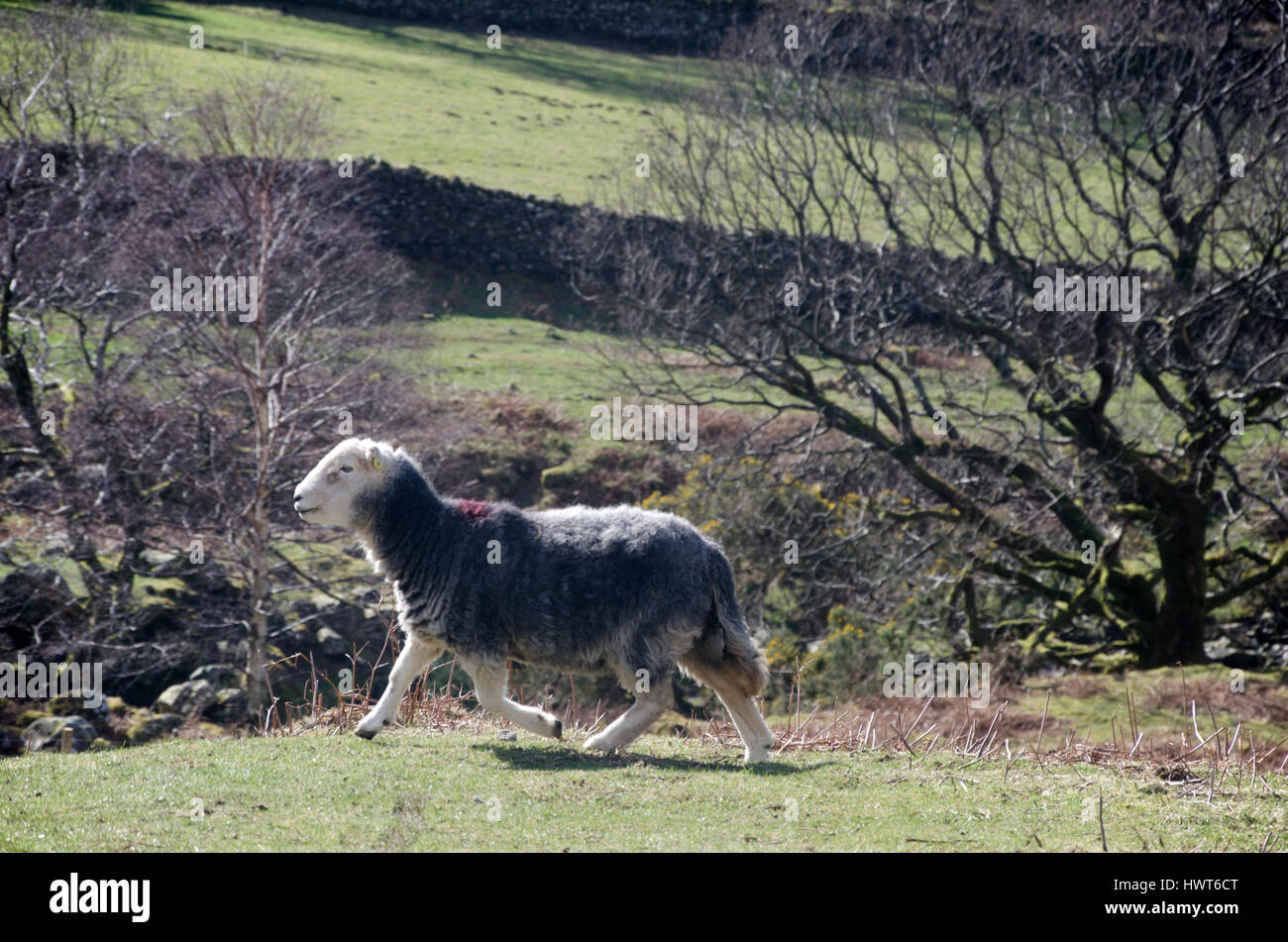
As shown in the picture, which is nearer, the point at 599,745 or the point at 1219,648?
the point at 599,745

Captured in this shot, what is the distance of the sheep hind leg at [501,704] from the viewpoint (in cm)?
1055

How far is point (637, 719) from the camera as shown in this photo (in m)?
10.3

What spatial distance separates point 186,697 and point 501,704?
1282cm

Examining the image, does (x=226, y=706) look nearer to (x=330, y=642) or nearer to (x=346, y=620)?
(x=330, y=642)

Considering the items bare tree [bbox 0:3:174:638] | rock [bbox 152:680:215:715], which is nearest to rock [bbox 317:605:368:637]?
rock [bbox 152:680:215:715]

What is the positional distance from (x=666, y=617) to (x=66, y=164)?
28496 millimetres

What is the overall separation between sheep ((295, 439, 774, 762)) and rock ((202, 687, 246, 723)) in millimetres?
11212

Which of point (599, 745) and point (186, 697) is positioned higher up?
point (599, 745)

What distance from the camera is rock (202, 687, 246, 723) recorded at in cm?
2094

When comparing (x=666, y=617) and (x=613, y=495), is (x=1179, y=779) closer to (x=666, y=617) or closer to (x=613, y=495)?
(x=666, y=617)

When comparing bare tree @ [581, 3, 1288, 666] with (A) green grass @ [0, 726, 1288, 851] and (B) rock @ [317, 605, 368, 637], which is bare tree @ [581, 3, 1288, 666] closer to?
(B) rock @ [317, 605, 368, 637]

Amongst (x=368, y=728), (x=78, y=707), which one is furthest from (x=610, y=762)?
(x=78, y=707)

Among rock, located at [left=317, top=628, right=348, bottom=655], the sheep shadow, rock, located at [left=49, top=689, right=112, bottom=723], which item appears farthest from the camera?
rock, located at [left=317, top=628, right=348, bottom=655]

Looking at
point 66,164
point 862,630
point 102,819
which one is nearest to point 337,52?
point 66,164
